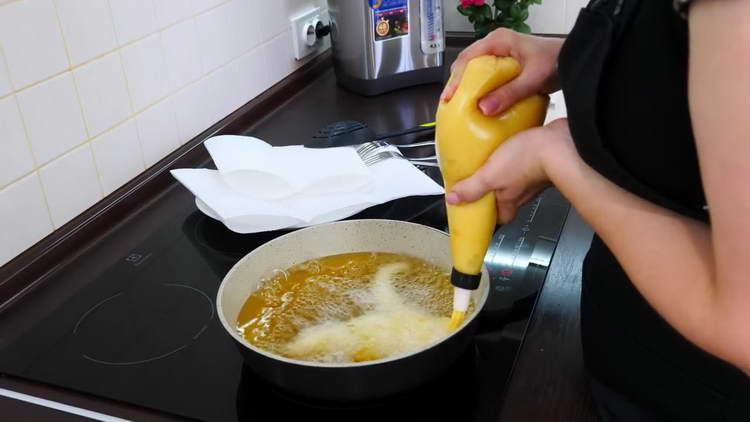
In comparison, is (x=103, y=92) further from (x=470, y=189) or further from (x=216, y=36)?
(x=470, y=189)

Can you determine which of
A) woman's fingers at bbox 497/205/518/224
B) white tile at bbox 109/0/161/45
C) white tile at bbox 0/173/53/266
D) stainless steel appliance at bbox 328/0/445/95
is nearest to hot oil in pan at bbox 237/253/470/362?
woman's fingers at bbox 497/205/518/224

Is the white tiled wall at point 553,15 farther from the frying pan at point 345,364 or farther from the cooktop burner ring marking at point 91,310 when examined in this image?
the cooktop burner ring marking at point 91,310

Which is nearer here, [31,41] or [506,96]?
[506,96]

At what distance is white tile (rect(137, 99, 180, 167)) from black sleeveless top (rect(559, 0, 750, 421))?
0.70m

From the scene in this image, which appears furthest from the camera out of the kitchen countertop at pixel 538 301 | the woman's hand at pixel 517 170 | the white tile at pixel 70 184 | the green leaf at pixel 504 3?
the green leaf at pixel 504 3

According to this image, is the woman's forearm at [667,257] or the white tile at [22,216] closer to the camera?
the woman's forearm at [667,257]

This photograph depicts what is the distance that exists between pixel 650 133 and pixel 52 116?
0.71 m

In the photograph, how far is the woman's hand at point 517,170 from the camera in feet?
1.74

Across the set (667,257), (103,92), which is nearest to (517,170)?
(667,257)

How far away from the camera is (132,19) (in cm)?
97

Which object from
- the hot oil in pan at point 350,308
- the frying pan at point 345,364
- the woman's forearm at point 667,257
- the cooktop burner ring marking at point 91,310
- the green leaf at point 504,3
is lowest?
the cooktop burner ring marking at point 91,310

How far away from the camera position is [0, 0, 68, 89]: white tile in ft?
2.59

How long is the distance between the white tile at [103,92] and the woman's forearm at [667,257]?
2.15ft

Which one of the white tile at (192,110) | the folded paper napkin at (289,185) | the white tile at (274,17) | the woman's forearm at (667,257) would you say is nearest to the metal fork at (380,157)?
the folded paper napkin at (289,185)
